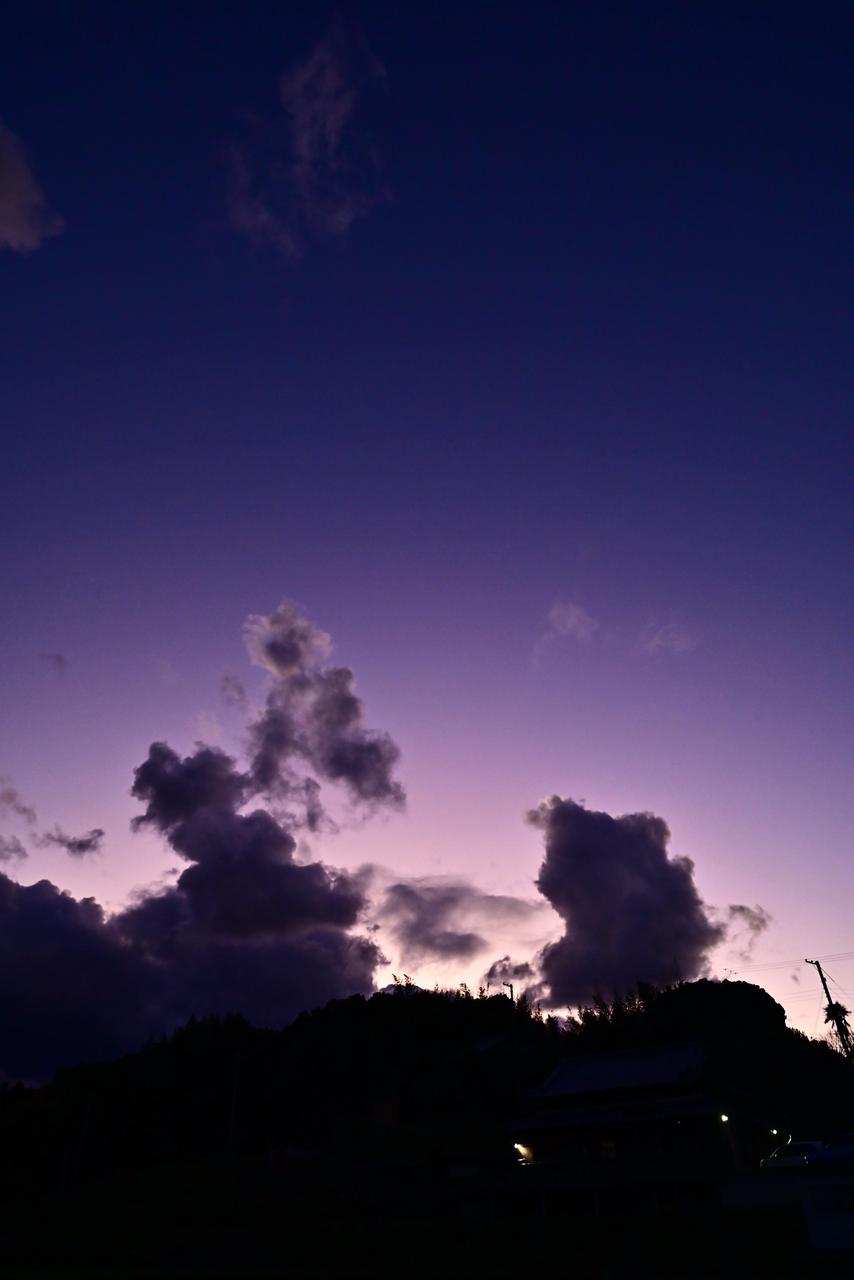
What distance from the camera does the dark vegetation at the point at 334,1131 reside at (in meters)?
34.9

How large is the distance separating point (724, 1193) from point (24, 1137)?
65.8 metres

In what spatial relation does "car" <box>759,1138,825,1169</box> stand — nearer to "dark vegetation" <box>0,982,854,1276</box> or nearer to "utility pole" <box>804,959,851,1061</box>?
"dark vegetation" <box>0,982,854,1276</box>

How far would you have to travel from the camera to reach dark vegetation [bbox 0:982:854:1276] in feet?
115

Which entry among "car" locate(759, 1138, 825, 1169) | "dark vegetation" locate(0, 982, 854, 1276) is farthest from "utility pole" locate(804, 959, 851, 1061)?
"car" locate(759, 1138, 825, 1169)

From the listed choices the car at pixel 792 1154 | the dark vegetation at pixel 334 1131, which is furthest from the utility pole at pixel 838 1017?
the car at pixel 792 1154

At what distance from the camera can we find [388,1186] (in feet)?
139

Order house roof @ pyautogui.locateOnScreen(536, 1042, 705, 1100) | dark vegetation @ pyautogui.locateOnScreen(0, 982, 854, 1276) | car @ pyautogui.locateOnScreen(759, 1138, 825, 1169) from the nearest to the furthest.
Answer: dark vegetation @ pyautogui.locateOnScreen(0, 982, 854, 1276)
car @ pyautogui.locateOnScreen(759, 1138, 825, 1169)
house roof @ pyautogui.locateOnScreen(536, 1042, 705, 1100)

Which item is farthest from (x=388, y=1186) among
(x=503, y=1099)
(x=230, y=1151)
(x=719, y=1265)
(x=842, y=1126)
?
(x=842, y=1126)

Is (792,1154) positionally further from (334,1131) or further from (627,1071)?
(334,1131)

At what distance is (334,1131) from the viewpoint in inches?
2943

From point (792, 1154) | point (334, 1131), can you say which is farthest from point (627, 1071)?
point (334, 1131)

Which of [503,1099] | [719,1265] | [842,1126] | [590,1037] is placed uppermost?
[590,1037]

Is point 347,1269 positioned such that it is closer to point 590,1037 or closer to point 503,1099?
point 503,1099

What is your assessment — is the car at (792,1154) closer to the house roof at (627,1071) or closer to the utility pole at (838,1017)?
the house roof at (627,1071)
